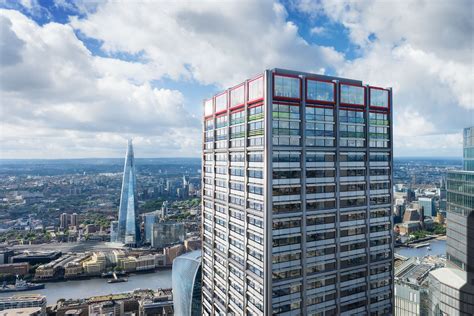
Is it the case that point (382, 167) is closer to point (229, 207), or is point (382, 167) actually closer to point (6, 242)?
point (229, 207)

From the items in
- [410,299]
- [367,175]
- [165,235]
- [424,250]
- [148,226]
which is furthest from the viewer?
[148,226]

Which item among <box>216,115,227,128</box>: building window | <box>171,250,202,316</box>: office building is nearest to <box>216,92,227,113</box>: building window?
<box>216,115,227,128</box>: building window

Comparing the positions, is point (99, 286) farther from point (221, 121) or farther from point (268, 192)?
point (268, 192)

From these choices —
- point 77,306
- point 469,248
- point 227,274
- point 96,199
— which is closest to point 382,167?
point 469,248

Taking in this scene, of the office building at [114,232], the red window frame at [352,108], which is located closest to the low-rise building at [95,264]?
the office building at [114,232]

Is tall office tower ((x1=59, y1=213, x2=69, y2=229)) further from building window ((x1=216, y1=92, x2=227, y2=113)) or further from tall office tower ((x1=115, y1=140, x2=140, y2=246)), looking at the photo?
building window ((x1=216, y1=92, x2=227, y2=113))

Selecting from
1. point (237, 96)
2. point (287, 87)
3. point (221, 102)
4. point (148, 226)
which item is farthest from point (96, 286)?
point (287, 87)

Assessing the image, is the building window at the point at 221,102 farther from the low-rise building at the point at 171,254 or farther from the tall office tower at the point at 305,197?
the low-rise building at the point at 171,254
